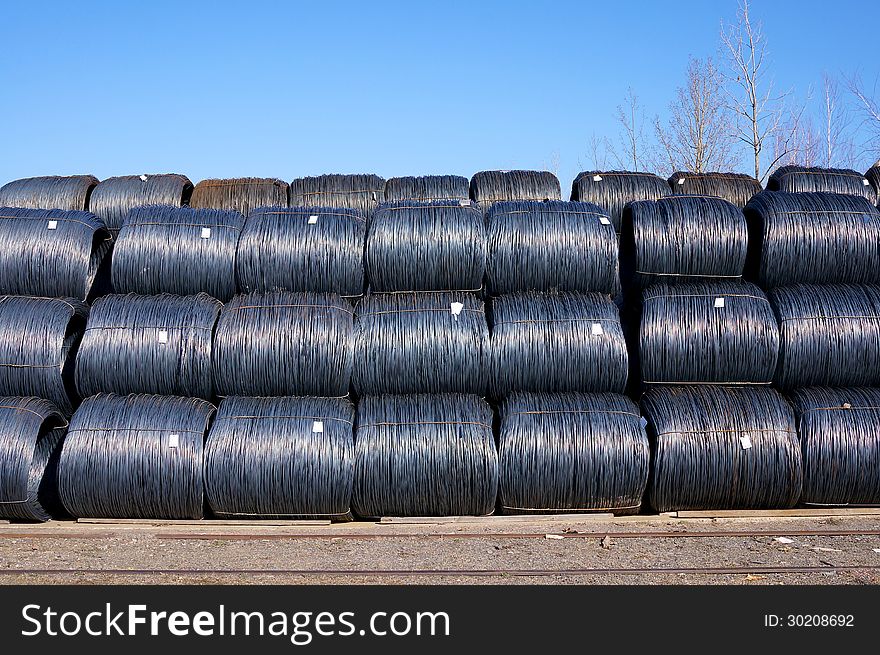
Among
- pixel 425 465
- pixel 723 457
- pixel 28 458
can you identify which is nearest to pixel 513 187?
pixel 425 465

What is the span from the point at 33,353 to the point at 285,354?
2482 millimetres

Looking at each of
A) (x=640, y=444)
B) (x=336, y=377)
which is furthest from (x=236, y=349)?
(x=640, y=444)

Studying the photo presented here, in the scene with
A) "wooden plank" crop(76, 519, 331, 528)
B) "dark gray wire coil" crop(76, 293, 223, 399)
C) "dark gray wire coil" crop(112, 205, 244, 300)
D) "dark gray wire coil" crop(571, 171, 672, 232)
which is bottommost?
"wooden plank" crop(76, 519, 331, 528)

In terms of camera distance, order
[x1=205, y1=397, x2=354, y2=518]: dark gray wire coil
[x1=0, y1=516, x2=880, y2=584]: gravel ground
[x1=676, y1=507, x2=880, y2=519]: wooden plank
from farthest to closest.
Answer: [x1=676, y1=507, x2=880, y2=519]: wooden plank
[x1=205, y1=397, x2=354, y2=518]: dark gray wire coil
[x1=0, y1=516, x2=880, y2=584]: gravel ground

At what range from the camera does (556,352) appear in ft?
27.3

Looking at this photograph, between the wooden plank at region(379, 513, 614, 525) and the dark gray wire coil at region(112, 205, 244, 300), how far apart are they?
2985 mm

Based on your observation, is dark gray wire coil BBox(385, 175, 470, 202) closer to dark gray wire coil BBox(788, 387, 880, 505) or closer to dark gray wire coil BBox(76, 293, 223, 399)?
dark gray wire coil BBox(76, 293, 223, 399)

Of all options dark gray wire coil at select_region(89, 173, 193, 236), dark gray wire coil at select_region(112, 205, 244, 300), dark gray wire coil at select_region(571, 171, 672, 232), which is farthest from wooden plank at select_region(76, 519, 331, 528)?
dark gray wire coil at select_region(571, 171, 672, 232)

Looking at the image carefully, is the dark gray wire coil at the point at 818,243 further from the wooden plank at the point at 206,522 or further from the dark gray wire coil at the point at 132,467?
the dark gray wire coil at the point at 132,467

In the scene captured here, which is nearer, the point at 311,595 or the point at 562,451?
the point at 311,595

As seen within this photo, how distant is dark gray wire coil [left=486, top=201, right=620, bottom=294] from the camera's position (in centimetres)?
875

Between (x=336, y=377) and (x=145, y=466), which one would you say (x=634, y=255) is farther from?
(x=145, y=466)

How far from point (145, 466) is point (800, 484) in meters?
6.02

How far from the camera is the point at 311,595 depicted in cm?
592
